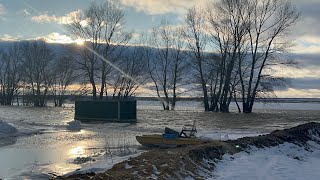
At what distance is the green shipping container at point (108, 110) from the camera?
4509 cm

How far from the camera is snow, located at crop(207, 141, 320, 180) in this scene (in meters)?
12.5

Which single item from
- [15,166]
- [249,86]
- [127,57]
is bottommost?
[15,166]

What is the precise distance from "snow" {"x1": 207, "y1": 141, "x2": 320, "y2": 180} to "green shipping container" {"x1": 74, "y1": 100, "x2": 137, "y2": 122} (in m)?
27.5

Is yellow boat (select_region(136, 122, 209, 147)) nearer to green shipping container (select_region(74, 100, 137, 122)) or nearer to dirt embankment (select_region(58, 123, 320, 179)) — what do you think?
dirt embankment (select_region(58, 123, 320, 179))

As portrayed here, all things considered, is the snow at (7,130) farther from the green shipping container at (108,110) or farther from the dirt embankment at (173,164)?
the green shipping container at (108,110)

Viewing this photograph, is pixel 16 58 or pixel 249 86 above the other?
pixel 16 58

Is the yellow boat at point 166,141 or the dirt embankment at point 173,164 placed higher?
the dirt embankment at point 173,164

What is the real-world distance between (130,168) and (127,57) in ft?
223

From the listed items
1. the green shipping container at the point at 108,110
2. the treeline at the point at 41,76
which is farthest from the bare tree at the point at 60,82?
the green shipping container at the point at 108,110

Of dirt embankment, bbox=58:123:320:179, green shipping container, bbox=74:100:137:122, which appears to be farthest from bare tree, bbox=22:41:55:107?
dirt embankment, bbox=58:123:320:179

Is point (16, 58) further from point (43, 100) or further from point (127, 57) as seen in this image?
point (127, 57)

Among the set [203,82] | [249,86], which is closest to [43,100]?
[203,82]

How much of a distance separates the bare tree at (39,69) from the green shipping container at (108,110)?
54.2m

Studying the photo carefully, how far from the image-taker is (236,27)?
6178cm
